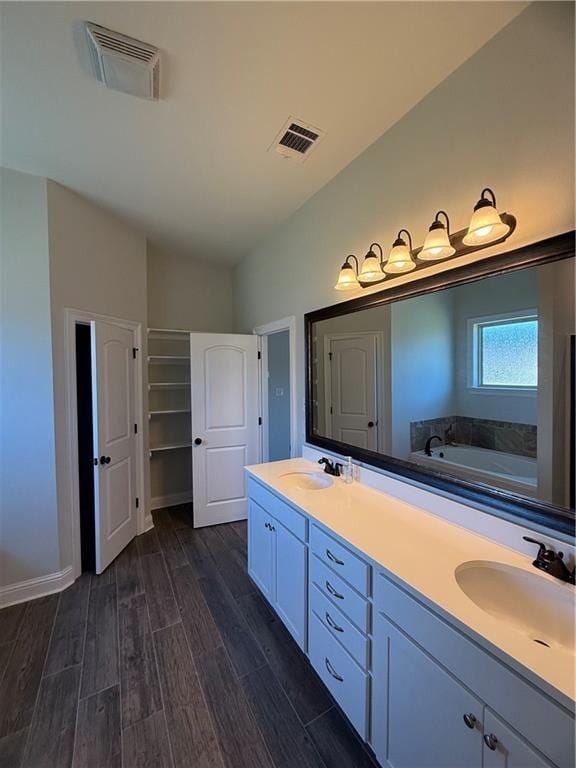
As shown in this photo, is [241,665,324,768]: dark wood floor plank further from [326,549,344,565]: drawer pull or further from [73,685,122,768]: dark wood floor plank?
A: [326,549,344,565]: drawer pull

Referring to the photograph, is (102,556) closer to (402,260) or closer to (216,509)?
(216,509)

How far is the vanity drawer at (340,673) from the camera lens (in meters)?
1.25

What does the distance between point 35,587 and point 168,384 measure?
1.97 m

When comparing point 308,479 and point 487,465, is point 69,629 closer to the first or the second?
point 308,479

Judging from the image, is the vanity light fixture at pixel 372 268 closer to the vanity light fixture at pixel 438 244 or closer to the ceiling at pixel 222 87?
the vanity light fixture at pixel 438 244

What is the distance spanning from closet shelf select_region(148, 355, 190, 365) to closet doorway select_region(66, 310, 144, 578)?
1.47 ft

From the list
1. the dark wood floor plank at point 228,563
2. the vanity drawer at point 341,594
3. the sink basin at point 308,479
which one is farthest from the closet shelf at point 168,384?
the vanity drawer at point 341,594

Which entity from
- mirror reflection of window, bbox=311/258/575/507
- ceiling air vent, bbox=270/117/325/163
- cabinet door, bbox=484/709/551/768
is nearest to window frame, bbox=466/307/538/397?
mirror reflection of window, bbox=311/258/575/507

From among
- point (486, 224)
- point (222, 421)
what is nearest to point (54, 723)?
point (222, 421)

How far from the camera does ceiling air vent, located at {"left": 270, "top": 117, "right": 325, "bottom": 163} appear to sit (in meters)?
1.74

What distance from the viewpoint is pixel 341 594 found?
4.49 feet

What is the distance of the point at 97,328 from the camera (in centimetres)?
245

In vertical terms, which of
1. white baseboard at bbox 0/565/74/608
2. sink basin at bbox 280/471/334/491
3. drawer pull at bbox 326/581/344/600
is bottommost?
white baseboard at bbox 0/565/74/608

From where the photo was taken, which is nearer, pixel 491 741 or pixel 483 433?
pixel 491 741
